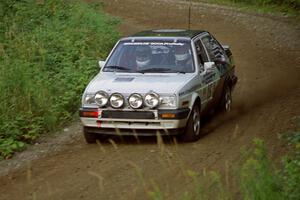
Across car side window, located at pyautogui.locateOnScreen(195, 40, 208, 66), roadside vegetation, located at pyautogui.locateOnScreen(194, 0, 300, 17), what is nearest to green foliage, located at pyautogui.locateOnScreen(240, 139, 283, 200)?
car side window, located at pyautogui.locateOnScreen(195, 40, 208, 66)

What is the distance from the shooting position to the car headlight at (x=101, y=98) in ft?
33.0

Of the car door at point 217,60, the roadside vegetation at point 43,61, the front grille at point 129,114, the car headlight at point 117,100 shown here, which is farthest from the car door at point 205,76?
the roadside vegetation at point 43,61

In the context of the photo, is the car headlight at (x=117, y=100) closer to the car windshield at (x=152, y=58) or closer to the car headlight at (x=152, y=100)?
the car headlight at (x=152, y=100)

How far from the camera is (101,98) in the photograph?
10.1 m

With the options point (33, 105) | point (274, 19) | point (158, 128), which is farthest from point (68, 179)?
point (274, 19)

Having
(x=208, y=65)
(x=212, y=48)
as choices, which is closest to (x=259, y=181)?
(x=208, y=65)

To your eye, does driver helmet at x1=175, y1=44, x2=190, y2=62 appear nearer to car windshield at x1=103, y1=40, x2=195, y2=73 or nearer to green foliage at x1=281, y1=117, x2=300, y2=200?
car windshield at x1=103, y1=40, x2=195, y2=73

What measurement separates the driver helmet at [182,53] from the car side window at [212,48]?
0.84 metres

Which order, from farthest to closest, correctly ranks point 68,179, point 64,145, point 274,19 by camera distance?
point 274,19 → point 64,145 → point 68,179

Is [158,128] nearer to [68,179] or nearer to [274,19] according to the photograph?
[68,179]

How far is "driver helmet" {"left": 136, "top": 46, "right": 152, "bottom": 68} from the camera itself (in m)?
11.0

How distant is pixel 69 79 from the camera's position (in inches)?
555

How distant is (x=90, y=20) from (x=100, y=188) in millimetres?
11974

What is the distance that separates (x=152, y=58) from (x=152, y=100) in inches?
49.9
